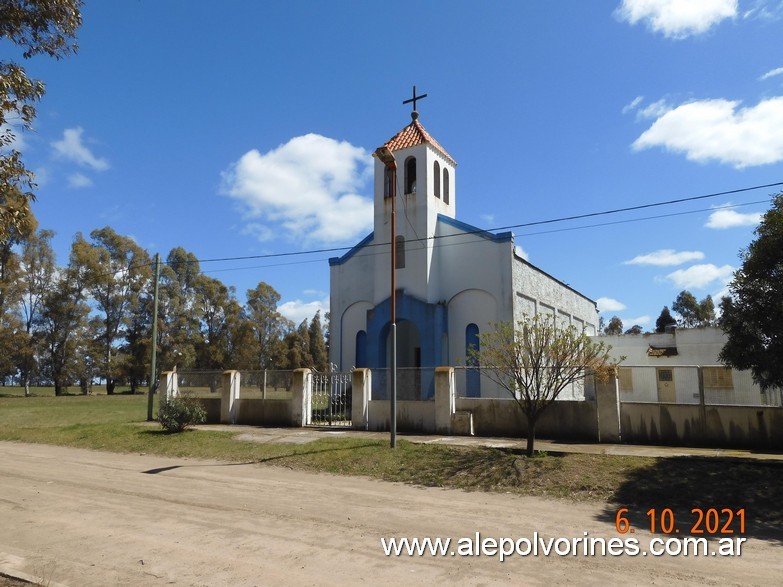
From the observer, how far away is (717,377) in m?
14.4

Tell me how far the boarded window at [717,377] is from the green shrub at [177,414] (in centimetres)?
1503

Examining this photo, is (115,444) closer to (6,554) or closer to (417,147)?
(6,554)

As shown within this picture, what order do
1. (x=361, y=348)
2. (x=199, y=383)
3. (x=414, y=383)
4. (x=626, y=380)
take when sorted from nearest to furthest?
(x=626, y=380) < (x=414, y=383) < (x=199, y=383) < (x=361, y=348)

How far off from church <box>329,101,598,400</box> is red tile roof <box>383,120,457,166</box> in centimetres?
6

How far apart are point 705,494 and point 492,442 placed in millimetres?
5669

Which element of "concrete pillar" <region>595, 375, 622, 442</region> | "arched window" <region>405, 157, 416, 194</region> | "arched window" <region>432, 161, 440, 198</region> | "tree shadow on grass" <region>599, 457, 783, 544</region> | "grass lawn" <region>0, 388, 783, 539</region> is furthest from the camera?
"arched window" <region>432, 161, 440, 198</region>

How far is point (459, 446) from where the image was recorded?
13.4m

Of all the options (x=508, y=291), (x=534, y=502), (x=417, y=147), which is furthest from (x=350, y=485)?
(x=417, y=147)

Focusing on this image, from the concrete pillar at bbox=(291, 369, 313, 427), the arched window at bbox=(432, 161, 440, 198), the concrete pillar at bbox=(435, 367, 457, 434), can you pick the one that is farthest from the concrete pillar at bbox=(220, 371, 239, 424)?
the arched window at bbox=(432, 161, 440, 198)

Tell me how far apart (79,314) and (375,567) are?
185 feet

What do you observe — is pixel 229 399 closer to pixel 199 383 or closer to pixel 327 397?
pixel 199 383

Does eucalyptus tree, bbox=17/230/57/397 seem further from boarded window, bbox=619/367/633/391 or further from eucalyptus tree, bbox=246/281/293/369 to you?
boarded window, bbox=619/367/633/391

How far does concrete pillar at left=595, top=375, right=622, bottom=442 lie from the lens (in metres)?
13.6

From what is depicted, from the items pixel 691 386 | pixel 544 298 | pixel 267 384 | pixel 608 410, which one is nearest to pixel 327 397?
pixel 267 384
